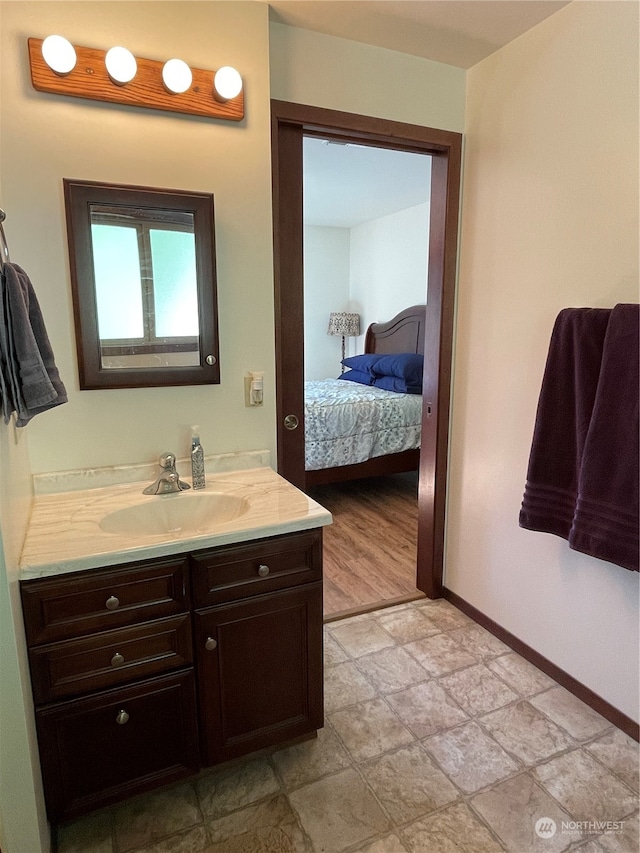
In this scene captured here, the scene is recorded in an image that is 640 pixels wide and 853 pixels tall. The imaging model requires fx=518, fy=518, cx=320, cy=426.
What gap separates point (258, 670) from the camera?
155cm

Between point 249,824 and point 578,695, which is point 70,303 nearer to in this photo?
point 249,824

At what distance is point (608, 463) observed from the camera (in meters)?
1.62

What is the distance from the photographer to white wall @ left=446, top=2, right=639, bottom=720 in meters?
1.70

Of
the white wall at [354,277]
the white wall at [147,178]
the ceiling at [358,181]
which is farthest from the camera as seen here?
the white wall at [354,277]

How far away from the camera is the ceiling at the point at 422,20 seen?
174 cm

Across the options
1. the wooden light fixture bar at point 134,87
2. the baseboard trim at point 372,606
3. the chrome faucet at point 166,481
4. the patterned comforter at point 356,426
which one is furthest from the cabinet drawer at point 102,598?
the patterned comforter at point 356,426

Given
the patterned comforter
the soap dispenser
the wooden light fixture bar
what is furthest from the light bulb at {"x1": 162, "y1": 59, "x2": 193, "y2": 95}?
the patterned comforter

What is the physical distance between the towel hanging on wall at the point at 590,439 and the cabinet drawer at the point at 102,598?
1258 mm

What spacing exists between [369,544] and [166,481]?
1885mm

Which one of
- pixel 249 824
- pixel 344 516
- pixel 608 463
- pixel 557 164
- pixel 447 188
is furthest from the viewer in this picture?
pixel 344 516

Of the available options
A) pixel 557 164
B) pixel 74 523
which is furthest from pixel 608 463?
pixel 74 523

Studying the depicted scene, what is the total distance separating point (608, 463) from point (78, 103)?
1.97 meters

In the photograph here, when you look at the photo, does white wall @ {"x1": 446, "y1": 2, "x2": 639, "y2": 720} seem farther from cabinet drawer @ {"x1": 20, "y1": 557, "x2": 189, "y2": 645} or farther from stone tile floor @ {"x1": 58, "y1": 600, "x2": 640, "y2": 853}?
cabinet drawer @ {"x1": 20, "y1": 557, "x2": 189, "y2": 645}

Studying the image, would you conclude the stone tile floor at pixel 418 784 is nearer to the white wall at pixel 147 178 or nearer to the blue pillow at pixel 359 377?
the white wall at pixel 147 178
